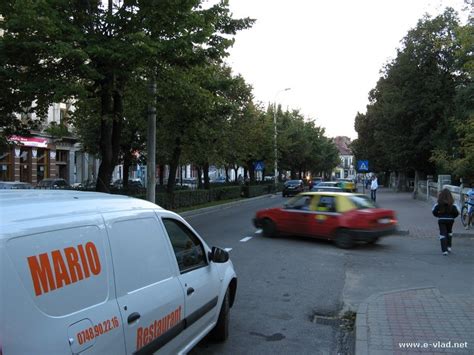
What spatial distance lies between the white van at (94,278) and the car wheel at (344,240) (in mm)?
8251

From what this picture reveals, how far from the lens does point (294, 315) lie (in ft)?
21.2

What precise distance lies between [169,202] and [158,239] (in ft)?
61.4

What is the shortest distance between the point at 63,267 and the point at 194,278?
5.83ft

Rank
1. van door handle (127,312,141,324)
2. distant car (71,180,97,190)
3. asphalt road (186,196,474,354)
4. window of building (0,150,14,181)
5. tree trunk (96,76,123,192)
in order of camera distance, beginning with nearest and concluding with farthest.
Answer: van door handle (127,312,141,324), asphalt road (186,196,474,354), tree trunk (96,76,123,192), distant car (71,180,97,190), window of building (0,150,14,181)

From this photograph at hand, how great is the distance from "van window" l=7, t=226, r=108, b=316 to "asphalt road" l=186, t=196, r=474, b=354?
231 centimetres

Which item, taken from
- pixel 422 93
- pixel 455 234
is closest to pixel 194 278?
pixel 455 234

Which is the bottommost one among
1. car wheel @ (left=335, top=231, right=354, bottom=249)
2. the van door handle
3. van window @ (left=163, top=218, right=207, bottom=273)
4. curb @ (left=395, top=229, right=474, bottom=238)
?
curb @ (left=395, top=229, right=474, bottom=238)

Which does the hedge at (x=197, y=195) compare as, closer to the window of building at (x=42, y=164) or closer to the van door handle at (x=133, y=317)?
the van door handle at (x=133, y=317)

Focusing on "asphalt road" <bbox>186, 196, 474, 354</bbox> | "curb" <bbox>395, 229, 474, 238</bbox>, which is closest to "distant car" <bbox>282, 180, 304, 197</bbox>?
"curb" <bbox>395, 229, 474, 238</bbox>

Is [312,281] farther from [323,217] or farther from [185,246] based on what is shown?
[185,246]

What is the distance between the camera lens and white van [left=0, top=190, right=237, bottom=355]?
8.15 feet

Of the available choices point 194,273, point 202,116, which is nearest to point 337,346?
point 194,273

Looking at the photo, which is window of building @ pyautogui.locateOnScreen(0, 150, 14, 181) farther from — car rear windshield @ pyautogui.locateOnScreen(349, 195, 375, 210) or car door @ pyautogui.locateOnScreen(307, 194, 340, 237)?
car rear windshield @ pyautogui.locateOnScreen(349, 195, 375, 210)

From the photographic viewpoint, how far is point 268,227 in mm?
14148
